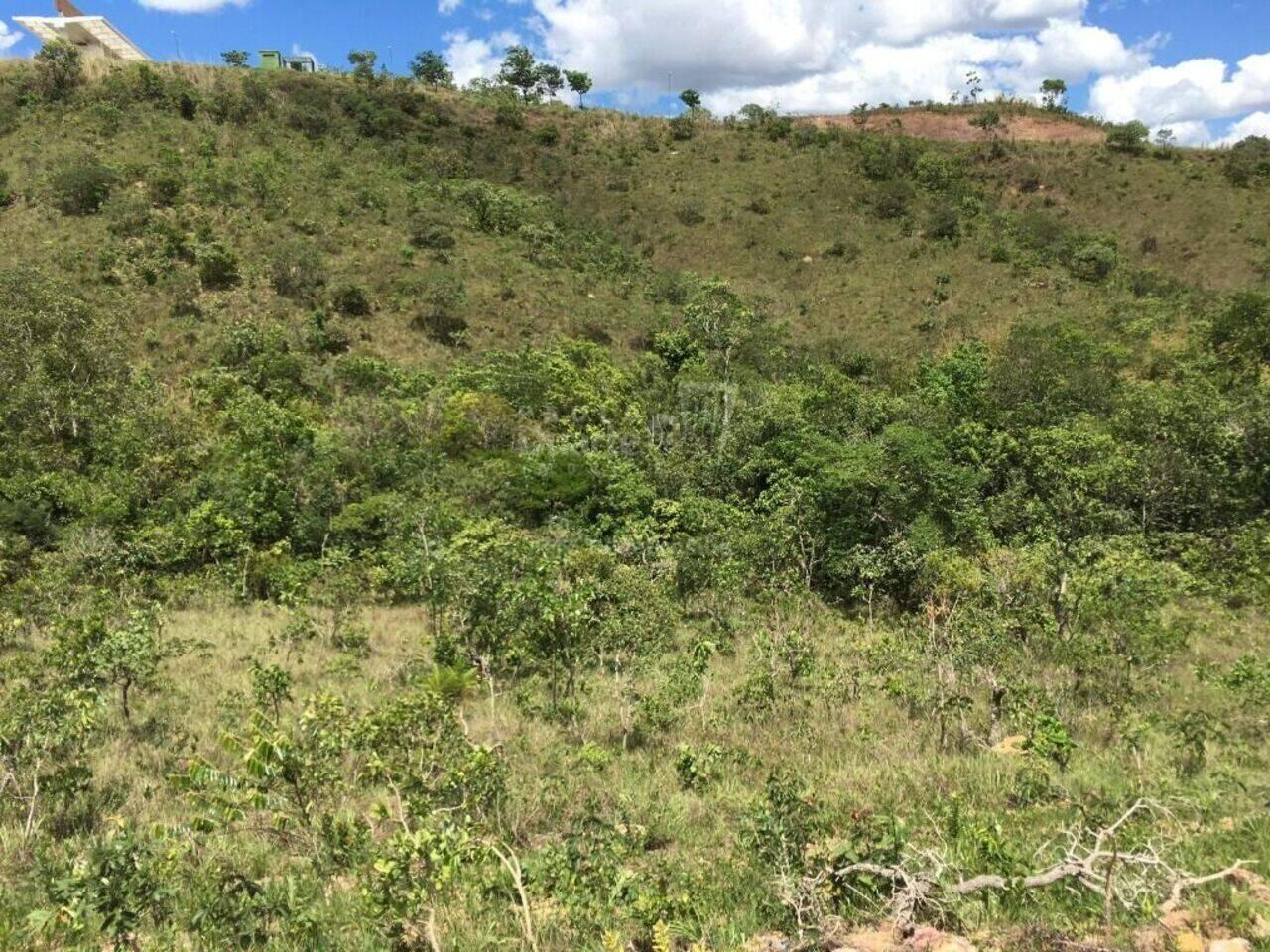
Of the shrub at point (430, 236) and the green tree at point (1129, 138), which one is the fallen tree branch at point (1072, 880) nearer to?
the shrub at point (430, 236)

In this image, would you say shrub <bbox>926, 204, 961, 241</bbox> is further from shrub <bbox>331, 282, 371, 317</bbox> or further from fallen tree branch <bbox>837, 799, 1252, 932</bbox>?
fallen tree branch <bbox>837, 799, 1252, 932</bbox>

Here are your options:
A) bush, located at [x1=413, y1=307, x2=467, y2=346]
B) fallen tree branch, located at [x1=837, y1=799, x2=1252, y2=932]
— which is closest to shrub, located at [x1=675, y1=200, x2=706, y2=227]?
bush, located at [x1=413, y1=307, x2=467, y2=346]

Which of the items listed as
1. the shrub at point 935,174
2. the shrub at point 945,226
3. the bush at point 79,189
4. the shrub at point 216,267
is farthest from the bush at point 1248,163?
the bush at point 79,189

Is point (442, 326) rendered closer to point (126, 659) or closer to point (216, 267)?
point (216, 267)

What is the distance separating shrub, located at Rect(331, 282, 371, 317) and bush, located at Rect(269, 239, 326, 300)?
30.8 inches

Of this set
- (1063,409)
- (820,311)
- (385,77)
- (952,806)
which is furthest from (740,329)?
(385,77)

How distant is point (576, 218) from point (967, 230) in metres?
19.2

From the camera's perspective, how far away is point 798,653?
9.86 meters

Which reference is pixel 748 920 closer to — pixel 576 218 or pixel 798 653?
pixel 798 653

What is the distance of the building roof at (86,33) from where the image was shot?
39344 millimetres

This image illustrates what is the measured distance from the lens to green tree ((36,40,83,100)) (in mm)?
33094

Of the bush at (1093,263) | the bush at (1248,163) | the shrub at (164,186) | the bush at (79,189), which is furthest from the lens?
the bush at (1248,163)

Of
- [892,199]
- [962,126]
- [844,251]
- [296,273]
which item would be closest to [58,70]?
[296,273]

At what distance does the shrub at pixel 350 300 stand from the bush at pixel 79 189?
941 cm
